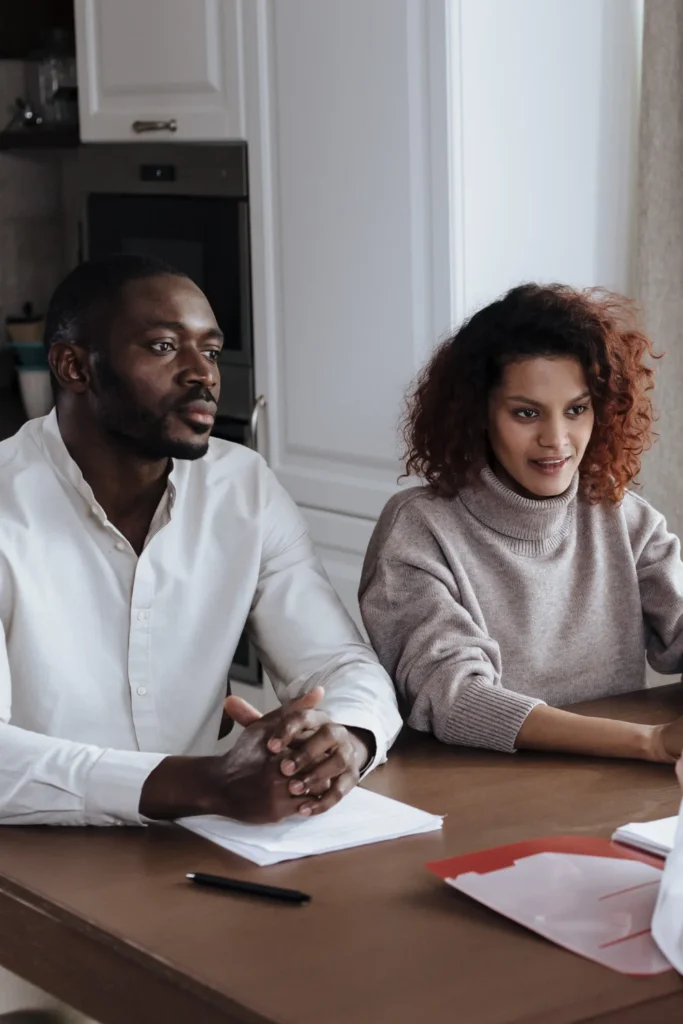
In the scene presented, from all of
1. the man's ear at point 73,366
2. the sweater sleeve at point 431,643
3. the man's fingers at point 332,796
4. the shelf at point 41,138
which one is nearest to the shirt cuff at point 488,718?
the sweater sleeve at point 431,643

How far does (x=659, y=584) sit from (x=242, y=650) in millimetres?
1498

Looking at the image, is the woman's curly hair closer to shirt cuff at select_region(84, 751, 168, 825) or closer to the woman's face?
the woman's face

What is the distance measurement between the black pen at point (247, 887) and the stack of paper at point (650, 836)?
297 millimetres

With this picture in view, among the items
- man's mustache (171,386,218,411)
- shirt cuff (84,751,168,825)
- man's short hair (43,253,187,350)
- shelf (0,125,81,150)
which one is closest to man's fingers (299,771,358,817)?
shirt cuff (84,751,168,825)

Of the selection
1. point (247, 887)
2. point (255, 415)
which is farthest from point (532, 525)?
point (255, 415)

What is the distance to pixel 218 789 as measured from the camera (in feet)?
4.49

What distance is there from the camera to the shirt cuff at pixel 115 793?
54.1 inches

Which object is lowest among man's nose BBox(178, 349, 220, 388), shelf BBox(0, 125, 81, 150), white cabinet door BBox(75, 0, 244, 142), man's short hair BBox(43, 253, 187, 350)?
man's nose BBox(178, 349, 220, 388)

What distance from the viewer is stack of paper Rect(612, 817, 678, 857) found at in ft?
4.20

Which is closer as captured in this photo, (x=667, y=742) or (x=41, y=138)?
(x=667, y=742)

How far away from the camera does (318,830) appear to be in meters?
1.37

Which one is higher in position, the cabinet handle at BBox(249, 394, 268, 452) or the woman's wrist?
the cabinet handle at BBox(249, 394, 268, 452)

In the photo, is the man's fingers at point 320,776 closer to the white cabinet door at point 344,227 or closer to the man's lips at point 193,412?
the man's lips at point 193,412

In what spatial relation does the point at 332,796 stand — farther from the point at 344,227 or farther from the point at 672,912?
the point at 344,227
